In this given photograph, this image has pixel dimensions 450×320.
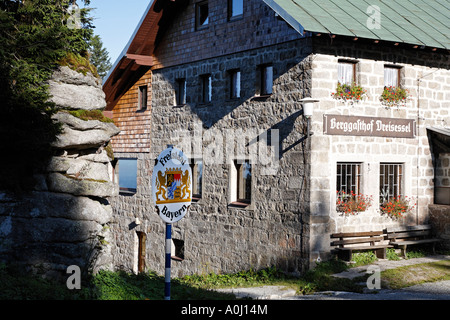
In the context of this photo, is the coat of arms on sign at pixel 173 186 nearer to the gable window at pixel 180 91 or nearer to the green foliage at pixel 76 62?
the green foliage at pixel 76 62

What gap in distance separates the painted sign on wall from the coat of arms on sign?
8038 millimetres

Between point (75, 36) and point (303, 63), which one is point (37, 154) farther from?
point (303, 63)

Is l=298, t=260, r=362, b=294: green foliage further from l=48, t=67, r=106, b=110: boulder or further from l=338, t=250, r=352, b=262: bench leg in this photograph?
l=48, t=67, r=106, b=110: boulder

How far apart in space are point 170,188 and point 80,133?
4356 mm

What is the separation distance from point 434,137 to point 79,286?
11.2m

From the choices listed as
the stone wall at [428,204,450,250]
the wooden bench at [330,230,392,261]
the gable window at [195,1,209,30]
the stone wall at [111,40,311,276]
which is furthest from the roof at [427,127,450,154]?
the gable window at [195,1,209,30]

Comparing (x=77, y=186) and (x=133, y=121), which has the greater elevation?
(x=133, y=121)

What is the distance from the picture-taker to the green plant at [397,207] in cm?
1528

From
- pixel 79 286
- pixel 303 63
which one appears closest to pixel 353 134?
pixel 303 63

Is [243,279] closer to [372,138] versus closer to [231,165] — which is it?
[231,165]

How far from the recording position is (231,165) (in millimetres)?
16922

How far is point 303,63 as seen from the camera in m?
14.3

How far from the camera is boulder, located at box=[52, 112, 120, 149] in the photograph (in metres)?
10.2

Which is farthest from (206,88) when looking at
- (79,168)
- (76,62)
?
(79,168)
